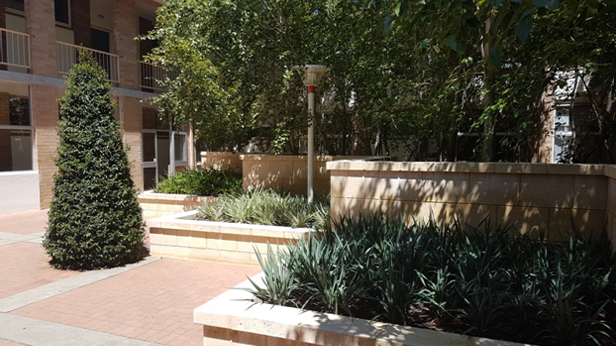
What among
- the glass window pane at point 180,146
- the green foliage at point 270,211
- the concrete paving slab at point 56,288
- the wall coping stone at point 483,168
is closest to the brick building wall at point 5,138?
the glass window pane at point 180,146

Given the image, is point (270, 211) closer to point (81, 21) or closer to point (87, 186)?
point (87, 186)

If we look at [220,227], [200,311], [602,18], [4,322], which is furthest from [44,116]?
[602,18]

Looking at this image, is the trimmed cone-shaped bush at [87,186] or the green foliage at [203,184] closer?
the trimmed cone-shaped bush at [87,186]

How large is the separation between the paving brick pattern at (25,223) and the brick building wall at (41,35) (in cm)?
419

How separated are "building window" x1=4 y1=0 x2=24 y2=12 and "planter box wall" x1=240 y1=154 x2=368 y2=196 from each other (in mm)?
10229

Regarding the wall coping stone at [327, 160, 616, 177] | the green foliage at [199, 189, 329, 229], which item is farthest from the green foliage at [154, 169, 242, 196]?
the wall coping stone at [327, 160, 616, 177]

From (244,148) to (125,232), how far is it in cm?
979

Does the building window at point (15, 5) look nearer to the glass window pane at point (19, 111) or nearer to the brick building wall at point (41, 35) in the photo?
the brick building wall at point (41, 35)

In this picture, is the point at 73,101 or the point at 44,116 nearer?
the point at 73,101

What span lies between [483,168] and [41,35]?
521 inches

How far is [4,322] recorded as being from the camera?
15.3ft

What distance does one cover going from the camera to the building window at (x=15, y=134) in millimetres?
12000

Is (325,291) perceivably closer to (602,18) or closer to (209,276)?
(209,276)

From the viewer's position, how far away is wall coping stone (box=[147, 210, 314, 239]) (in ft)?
22.1
